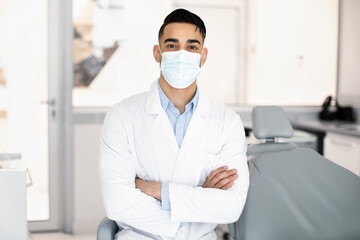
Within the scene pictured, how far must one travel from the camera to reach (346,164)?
346cm

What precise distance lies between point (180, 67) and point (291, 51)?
8.75ft

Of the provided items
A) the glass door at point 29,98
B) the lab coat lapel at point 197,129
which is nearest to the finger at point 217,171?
the lab coat lapel at point 197,129

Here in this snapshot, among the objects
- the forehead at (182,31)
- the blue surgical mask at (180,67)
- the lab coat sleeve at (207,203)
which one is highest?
the forehead at (182,31)

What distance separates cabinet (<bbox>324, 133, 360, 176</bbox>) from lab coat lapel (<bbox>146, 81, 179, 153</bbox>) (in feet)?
6.40

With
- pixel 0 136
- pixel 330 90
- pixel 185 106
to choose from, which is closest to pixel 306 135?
pixel 330 90

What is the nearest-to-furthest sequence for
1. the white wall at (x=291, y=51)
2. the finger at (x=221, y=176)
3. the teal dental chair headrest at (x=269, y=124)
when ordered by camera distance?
the finger at (x=221, y=176) < the teal dental chair headrest at (x=269, y=124) < the white wall at (x=291, y=51)

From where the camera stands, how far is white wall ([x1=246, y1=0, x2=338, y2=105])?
13.7 ft

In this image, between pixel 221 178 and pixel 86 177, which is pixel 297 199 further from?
pixel 86 177

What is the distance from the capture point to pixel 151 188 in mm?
1754

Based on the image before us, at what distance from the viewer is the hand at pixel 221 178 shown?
5.92 feet

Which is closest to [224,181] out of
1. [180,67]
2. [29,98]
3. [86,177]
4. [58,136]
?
[180,67]

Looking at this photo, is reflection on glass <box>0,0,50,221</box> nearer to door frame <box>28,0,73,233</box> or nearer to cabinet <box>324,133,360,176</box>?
door frame <box>28,0,73,233</box>

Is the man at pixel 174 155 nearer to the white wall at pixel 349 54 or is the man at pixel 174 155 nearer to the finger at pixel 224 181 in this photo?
the finger at pixel 224 181

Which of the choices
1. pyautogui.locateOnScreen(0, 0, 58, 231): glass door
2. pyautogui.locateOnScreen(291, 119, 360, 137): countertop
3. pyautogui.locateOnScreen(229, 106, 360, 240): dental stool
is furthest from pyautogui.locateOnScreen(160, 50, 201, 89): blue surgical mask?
pyautogui.locateOnScreen(0, 0, 58, 231): glass door
